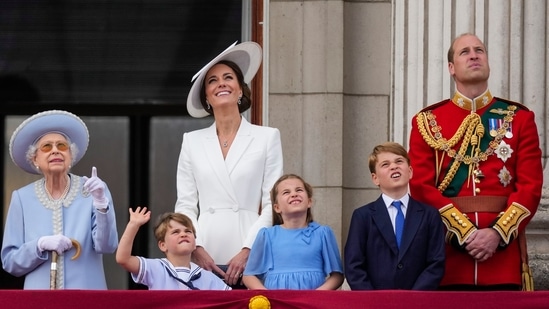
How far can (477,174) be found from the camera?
873 cm

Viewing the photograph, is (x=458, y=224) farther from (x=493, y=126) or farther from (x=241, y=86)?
(x=241, y=86)

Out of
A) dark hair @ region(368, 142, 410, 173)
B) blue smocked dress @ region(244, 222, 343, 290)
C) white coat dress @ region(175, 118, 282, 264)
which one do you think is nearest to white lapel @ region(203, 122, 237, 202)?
white coat dress @ region(175, 118, 282, 264)

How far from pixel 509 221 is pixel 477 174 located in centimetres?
35

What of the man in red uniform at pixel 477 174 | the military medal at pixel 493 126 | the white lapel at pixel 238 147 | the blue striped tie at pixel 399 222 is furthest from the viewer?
the white lapel at pixel 238 147

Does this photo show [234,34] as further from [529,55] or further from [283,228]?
[283,228]

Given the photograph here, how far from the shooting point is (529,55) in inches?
399

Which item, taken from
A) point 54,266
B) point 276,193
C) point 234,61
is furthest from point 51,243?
point 234,61

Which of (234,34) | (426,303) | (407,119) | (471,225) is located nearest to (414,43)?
(407,119)

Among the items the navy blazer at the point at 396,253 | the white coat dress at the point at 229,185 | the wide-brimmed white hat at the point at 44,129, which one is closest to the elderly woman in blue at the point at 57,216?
the wide-brimmed white hat at the point at 44,129

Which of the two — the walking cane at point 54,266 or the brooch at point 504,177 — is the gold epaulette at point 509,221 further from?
the walking cane at point 54,266

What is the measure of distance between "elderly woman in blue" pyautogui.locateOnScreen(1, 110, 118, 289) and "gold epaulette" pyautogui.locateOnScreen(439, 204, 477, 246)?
1.64 metres

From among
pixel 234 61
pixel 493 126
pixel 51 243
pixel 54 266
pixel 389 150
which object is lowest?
pixel 54 266

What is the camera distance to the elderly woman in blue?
8.57 metres

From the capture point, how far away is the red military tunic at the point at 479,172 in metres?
8.55
